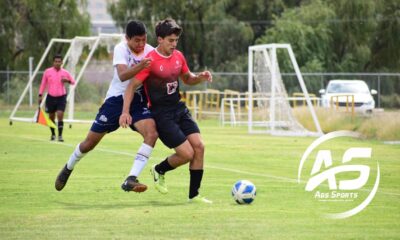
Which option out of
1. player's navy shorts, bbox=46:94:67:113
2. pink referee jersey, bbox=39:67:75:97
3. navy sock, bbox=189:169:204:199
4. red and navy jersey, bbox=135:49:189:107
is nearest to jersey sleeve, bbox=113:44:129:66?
red and navy jersey, bbox=135:49:189:107

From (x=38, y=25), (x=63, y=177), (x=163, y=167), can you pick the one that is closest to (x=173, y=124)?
(x=163, y=167)

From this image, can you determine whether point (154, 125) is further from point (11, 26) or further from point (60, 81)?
point (11, 26)

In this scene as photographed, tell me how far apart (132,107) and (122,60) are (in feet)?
1.94

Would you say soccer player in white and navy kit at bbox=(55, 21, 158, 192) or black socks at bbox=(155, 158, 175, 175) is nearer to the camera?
soccer player in white and navy kit at bbox=(55, 21, 158, 192)

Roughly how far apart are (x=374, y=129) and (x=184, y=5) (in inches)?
1228

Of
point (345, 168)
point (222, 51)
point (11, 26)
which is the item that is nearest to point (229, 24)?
point (222, 51)

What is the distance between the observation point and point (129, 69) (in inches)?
445

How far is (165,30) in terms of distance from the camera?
1132cm

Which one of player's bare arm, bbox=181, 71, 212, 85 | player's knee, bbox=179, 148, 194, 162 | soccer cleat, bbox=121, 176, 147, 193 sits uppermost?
player's bare arm, bbox=181, 71, 212, 85

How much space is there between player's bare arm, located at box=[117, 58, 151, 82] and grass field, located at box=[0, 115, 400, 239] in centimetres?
151

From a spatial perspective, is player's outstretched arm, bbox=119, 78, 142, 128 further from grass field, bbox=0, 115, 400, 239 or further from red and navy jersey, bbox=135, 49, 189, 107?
grass field, bbox=0, 115, 400, 239

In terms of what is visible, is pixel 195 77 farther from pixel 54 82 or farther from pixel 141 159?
pixel 54 82

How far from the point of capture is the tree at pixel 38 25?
56.8 meters

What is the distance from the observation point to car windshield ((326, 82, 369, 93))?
42.9 metres
